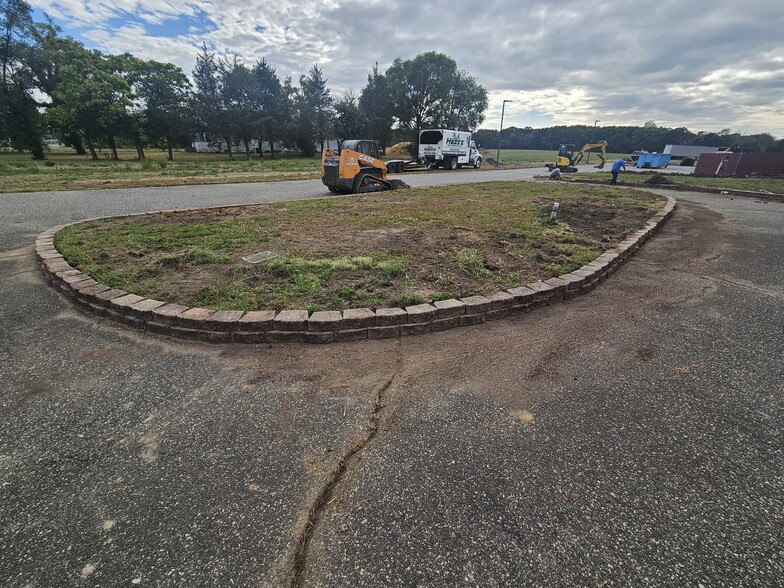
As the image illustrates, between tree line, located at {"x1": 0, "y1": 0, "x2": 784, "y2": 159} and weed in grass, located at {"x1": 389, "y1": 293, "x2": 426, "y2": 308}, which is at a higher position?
tree line, located at {"x1": 0, "y1": 0, "x2": 784, "y2": 159}

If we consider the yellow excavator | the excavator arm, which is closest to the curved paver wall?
the yellow excavator

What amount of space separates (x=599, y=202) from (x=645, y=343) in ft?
27.6

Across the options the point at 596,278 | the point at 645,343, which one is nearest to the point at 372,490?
the point at 645,343

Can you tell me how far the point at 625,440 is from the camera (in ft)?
6.39

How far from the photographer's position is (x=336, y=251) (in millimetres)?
4930

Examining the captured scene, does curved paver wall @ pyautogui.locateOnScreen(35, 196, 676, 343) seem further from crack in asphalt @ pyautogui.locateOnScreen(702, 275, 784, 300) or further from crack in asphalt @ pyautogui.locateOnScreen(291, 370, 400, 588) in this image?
crack in asphalt @ pyautogui.locateOnScreen(702, 275, 784, 300)

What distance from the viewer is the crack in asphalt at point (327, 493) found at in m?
1.35

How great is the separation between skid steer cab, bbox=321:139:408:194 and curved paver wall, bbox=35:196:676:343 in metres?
8.55

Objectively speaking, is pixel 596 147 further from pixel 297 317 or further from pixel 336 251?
pixel 297 317

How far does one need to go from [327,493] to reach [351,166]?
10984 millimetres

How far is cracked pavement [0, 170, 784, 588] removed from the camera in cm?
137

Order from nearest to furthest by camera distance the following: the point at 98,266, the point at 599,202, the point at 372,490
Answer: the point at 372,490
the point at 98,266
the point at 599,202

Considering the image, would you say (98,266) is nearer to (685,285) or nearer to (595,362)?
(595,362)

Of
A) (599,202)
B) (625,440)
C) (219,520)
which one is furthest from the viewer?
(599,202)
